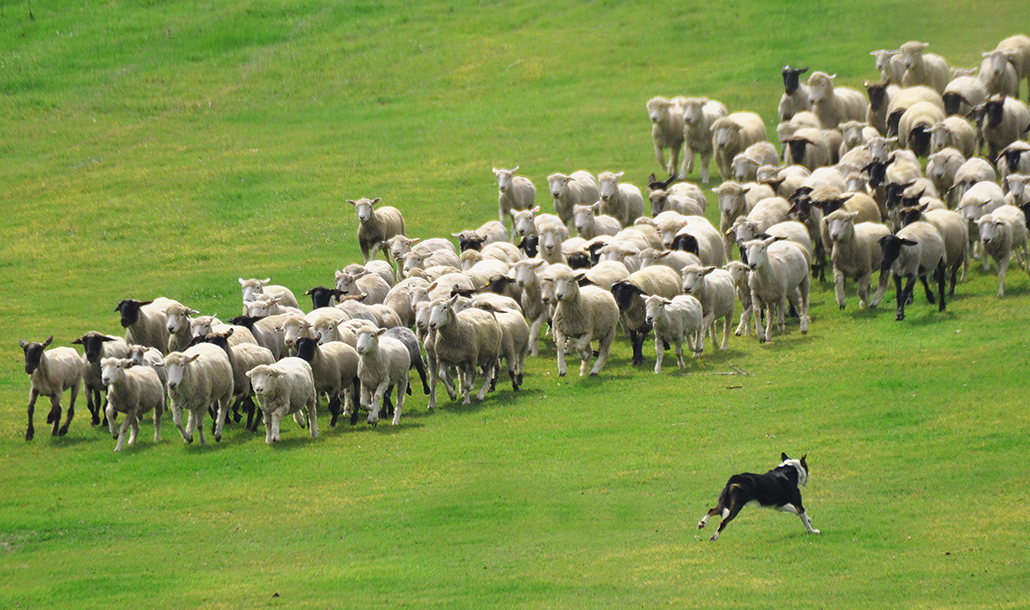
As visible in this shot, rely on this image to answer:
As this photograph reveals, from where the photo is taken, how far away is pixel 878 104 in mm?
31344

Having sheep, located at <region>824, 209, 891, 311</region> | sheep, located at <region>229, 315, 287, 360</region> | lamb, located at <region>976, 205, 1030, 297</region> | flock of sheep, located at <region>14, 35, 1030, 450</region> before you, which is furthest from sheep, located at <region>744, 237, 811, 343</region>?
sheep, located at <region>229, 315, 287, 360</region>

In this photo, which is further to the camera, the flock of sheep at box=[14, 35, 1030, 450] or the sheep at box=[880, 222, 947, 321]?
the sheep at box=[880, 222, 947, 321]

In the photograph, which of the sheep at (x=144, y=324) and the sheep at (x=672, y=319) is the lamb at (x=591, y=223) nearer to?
the sheep at (x=672, y=319)

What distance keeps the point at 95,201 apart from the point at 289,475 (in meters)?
21.8

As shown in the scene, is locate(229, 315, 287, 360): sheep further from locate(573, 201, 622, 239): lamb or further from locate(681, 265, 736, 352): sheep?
locate(573, 201, 622, 239): lamb

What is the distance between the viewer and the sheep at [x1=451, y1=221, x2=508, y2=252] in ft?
80.0

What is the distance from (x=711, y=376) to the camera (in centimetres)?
1820

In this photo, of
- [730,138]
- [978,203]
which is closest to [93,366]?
[978,203]

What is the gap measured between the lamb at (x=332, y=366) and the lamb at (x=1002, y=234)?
1181 cm

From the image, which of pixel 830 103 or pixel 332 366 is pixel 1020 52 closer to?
pixel 830 103

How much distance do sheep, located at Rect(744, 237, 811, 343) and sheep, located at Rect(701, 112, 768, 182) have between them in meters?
9.63

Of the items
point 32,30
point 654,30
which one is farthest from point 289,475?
point 32,30

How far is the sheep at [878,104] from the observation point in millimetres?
31250

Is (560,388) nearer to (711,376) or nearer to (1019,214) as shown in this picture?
(711,376)
